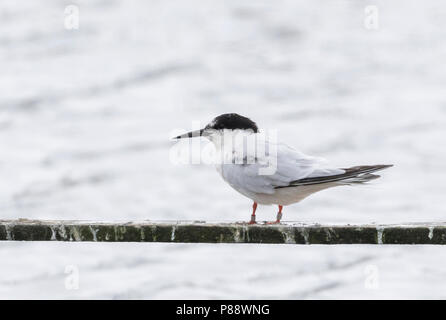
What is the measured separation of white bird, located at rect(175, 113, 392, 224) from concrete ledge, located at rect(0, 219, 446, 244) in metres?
0.55

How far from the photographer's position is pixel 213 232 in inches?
149

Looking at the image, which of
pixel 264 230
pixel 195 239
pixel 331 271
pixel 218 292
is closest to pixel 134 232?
pixel 195 239

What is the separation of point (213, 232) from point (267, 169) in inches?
33.4

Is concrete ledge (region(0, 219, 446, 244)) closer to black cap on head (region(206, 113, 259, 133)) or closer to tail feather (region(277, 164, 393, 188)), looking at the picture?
tail feather (region(277, 164, 393, 188))

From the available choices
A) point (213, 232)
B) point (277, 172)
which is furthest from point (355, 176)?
point (213, 232)

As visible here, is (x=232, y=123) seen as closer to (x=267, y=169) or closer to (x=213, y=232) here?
(x=267, y=169)

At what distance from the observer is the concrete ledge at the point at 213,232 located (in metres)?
3.72

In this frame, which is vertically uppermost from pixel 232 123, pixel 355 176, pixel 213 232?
pixel 232 123

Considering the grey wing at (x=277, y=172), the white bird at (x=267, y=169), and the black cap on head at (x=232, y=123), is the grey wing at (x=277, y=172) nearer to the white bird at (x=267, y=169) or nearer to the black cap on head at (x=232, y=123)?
the white bird at (x=267, y=169)

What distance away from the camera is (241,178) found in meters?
4.63

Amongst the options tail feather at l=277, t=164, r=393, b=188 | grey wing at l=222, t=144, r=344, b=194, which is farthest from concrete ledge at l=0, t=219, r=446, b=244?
grey wing at l=222, t=144, r=344, b=194

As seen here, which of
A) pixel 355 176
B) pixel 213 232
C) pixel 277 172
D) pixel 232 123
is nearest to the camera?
pixel 213 232

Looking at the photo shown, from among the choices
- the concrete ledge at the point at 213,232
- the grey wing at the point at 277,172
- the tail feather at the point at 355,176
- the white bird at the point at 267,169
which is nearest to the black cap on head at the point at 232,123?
A: the white bird at the point at 267,169

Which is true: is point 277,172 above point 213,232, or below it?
above
